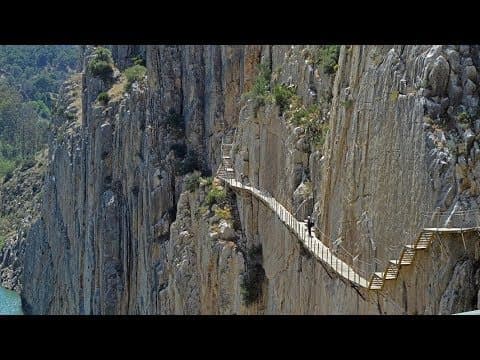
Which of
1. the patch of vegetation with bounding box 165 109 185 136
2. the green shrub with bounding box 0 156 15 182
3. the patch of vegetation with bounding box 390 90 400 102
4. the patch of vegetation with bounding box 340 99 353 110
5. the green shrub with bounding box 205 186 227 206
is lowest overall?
the green shrub with bounding box 205 186 227 206

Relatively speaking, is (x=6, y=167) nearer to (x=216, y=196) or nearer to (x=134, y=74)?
(x=134, y=74)

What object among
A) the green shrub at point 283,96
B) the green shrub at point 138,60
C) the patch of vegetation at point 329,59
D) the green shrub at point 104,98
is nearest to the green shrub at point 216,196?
the green shrub at point 283,96

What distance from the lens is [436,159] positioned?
1577cm

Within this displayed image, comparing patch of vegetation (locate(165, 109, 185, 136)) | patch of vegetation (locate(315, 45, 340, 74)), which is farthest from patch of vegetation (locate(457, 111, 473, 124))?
patch of vegetation (locate(165, 109, 185, 136))

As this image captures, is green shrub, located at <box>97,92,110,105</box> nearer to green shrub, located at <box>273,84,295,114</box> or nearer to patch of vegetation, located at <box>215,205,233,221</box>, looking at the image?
patch of vegetation, located at <box>215,205,233,221</box>

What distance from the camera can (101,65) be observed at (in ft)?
189

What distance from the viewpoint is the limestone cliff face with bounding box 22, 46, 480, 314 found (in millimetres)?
16234

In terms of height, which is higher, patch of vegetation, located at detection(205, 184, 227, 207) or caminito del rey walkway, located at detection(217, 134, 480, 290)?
patch of vegetation, located at detection(205, 184, 227, 207)

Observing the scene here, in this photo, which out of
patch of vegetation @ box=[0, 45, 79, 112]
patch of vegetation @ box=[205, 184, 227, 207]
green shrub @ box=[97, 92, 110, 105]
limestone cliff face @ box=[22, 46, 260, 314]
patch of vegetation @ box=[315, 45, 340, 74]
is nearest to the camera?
patch of vegetation @ box=[315, 45, 340, 74]

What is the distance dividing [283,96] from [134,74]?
84.0 feet

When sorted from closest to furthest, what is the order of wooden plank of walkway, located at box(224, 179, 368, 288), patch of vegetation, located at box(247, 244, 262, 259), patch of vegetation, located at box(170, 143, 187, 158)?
wooden plank of walkway, located at box(224, 179, 368, 288) < patch of vegetation, located at box(247, 244, 262, 259) < patch of vegetation, located at box(170, 143, 187, 158)

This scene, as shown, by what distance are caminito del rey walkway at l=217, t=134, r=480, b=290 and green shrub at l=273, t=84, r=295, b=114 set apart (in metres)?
2.86
